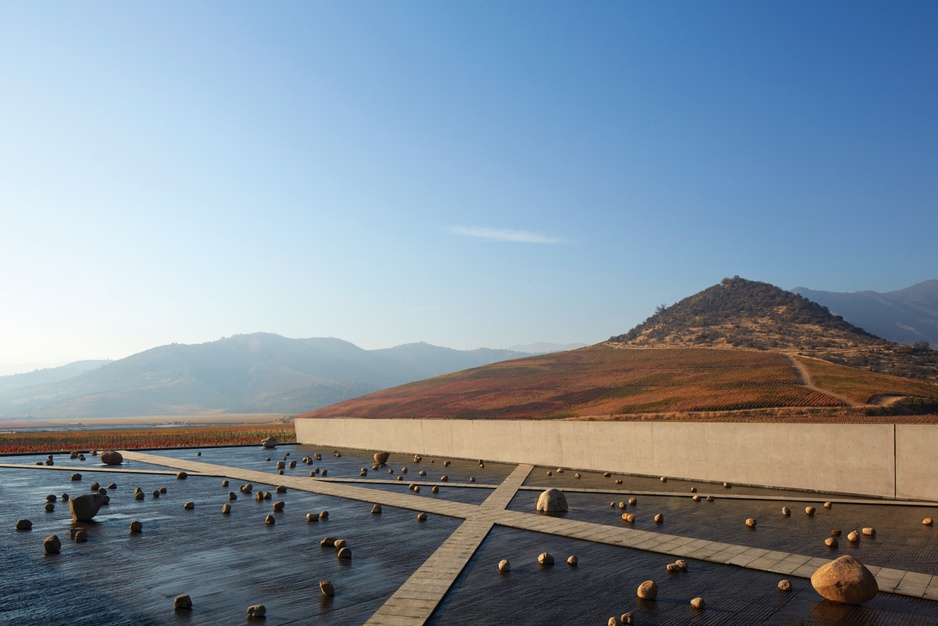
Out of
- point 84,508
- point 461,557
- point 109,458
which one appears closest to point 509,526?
point 461,557

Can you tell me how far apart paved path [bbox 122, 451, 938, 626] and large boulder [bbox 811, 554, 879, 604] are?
762 millimetres

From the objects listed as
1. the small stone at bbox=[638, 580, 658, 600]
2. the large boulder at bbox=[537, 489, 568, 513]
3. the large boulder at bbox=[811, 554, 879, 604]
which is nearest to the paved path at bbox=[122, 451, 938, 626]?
the large boulder at bbox=[537, 489, 568, 513]

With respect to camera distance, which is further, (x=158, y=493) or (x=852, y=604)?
(x=158, y=493)

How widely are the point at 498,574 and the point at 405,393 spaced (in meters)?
86.5

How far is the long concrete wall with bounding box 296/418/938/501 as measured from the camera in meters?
14.9

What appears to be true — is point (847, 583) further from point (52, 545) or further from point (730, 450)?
point (52, 545)

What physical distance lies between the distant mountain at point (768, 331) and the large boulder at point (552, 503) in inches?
2704

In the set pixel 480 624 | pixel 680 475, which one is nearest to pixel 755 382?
pixel 680 475

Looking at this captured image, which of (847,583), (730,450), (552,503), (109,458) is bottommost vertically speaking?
(109,458)

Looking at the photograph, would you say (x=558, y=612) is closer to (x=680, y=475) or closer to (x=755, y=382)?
(x=680, y=475)

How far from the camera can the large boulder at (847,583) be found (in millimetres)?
7832

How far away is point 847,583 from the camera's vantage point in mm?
7871

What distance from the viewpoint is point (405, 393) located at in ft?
311

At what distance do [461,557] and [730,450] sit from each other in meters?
10.7
